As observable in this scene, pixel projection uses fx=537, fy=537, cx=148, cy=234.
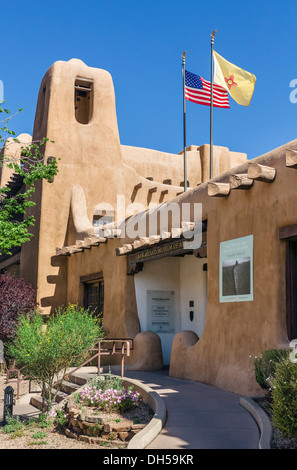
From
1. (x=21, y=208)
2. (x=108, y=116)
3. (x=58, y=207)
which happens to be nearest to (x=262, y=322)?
(x=21, y=208)

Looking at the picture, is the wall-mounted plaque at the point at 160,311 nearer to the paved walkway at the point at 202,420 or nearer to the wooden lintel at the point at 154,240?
the wooden lintel at the point at 154,240

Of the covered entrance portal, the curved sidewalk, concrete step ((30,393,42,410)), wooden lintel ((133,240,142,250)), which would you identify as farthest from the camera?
the covered entrance portal

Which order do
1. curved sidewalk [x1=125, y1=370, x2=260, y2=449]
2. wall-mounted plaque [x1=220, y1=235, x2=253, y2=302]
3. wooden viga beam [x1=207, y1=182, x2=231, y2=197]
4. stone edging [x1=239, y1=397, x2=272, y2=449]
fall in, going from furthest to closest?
wooden viga beam [x1=207, y1=182, x2=231, y2=197] < wall-mounted plaque [x1=220, y1=235, x2=253, y2=302] < curved sidewalk [x1=125, y1=370, x2=260, y2=449] < stone edging [x1=239, y1=397, x2=272, y2=449]

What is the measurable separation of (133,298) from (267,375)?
706 centimetres

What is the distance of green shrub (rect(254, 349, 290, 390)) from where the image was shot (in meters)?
7.91

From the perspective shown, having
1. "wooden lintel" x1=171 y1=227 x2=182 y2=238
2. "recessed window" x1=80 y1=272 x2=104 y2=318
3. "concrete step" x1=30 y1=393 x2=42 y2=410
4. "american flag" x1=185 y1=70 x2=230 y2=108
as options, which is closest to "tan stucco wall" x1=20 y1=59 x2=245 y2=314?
"recessed window" x1=80 y1=272 x2=104 y2=318

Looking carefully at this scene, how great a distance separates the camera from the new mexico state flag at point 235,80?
51.7 ft

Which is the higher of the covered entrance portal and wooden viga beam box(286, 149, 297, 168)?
wooden viga beam box(286, 149, 297, 168)

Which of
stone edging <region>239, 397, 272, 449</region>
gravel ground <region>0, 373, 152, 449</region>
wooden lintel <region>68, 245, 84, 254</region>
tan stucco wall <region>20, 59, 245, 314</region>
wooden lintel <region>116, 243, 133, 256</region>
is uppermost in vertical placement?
tan stucco wall <region>20, 59, 245, 314</region>

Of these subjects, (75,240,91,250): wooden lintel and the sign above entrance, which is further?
(75,240,91,250): wooden lintel

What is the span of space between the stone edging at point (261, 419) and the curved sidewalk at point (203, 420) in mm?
77

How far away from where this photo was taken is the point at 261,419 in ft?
23.4

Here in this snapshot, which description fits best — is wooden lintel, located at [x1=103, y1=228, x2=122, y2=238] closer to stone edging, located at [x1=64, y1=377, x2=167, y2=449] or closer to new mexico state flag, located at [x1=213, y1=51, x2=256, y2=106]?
new mexico state flag, located at [x1=213, y1=51, x2=256, y2=106]

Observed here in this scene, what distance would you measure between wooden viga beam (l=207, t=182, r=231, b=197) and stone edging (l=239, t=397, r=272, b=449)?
12.8ft
